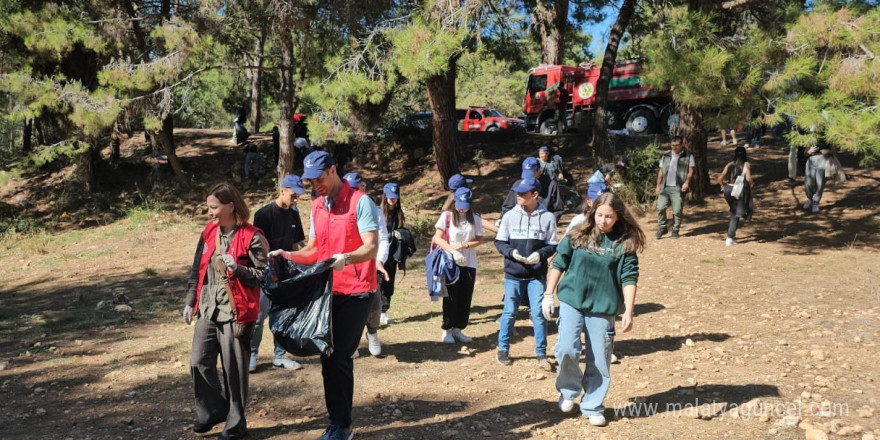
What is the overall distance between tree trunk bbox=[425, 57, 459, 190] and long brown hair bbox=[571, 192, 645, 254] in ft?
34.1

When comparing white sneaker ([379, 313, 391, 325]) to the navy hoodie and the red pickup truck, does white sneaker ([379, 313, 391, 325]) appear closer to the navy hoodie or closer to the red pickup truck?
the navy hoodie

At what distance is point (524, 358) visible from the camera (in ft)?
20.1

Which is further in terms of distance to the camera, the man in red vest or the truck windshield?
the truck windshield

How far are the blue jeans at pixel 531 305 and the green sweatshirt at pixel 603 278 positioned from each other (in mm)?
1254

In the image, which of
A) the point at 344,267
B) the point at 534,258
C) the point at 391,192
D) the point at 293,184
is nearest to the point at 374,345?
the point at 391,192

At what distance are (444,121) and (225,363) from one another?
11.8 m

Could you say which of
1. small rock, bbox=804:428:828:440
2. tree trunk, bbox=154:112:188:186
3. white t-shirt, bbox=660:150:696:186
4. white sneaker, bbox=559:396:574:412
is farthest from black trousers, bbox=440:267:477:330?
tree trunk, bbox=154:112:188:186

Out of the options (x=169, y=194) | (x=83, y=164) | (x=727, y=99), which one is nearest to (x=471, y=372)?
(x=727, y=99)

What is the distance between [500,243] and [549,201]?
2.41 meters

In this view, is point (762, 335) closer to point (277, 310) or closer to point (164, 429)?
point (277, 310)

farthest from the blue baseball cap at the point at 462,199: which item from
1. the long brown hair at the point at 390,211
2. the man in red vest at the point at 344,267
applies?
the man in red vest at the point at 344,267

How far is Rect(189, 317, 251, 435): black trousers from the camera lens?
4.24 metres

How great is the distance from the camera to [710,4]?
12117 millimetres

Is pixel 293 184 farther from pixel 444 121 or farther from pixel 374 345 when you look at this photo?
pixel 444 121
